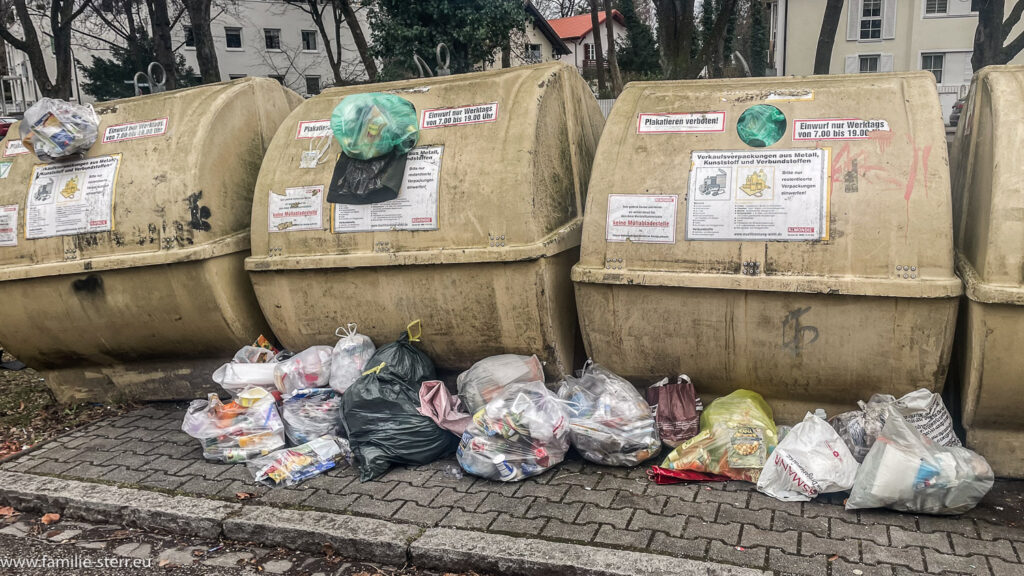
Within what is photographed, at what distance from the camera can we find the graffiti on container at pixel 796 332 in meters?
3.12

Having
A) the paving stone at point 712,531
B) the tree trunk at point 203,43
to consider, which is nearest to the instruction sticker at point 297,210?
the paving stone at point 712,531

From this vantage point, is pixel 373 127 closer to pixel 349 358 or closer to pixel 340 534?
pixel 349 358

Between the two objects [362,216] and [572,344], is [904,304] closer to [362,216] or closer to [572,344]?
[572,344]

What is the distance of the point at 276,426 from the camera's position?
11.7ft

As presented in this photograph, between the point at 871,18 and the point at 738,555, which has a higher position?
the point at 871,18

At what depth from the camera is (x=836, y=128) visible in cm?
316

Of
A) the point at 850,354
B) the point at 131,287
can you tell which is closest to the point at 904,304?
the point at 850,354

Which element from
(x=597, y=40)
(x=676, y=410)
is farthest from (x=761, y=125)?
(x=597, y=40)

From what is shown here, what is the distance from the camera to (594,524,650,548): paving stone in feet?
8.63

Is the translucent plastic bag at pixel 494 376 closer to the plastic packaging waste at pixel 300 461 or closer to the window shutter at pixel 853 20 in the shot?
the plastic packaging waste at pixel 300 461

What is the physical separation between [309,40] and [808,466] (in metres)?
34.0

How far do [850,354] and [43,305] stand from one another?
4.18 meters

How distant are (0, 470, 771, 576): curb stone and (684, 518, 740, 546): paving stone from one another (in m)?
0.19

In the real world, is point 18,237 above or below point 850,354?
above
